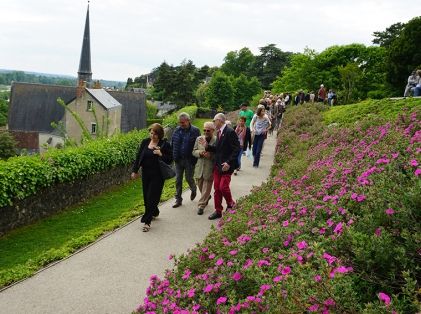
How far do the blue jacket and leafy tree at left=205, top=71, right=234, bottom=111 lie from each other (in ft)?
211

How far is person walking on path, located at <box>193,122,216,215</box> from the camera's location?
28.9 ft

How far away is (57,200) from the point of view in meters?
12.3

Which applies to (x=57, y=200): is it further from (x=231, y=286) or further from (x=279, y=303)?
(x=279, y=303)

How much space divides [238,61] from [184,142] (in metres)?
92.3

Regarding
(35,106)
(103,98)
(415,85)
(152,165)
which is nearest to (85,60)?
(35,106)

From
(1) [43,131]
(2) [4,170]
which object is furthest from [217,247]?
(1) [43,131]

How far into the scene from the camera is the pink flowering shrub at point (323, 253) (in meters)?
3.13

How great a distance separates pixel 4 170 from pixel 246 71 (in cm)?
8798

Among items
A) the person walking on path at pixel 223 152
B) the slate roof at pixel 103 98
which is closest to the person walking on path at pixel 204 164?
the person walking on path at pixel 223 152

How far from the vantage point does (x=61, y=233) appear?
1053 cm

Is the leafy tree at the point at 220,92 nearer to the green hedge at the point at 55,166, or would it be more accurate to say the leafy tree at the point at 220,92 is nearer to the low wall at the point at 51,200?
the green hedge at the point at 55,166

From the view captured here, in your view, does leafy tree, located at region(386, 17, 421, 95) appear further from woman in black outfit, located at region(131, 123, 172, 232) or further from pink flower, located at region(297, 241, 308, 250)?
pink flower, located at region(297, 241, 308, 250)

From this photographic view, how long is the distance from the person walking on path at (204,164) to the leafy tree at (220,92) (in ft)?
212

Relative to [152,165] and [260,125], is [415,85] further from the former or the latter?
[152,165]
